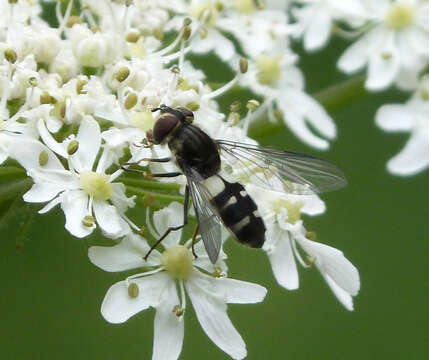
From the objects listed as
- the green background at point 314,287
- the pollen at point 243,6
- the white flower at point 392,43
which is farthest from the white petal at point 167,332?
the pollen at point 243,6

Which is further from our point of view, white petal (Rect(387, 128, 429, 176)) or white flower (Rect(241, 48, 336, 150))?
white flower (Rect(241, 48, 336, 150))

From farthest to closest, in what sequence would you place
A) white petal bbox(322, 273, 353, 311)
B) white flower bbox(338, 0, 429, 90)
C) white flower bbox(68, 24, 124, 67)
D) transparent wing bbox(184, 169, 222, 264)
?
white flower bbox(338, 0, 429, 90)
white petal bbox(322, 273, 353, 311)
white flower bbox(68, 24, 124, 67)
transparent wing bbox(184, 169, 222, 264)

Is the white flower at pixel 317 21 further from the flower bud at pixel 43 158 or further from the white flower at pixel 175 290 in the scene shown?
the flower bud at pixel 43 158

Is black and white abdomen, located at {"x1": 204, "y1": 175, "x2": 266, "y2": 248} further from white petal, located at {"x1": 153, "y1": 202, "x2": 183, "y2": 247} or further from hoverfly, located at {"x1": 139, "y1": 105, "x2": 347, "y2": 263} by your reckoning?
white petal, located at {"x1": 153, "y1": 202, "x2": 183, "y2": 247}

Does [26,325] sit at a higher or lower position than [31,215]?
lower

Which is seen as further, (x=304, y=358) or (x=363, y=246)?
(x=363, y=246)

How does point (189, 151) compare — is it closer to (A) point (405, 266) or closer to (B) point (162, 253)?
(B) point (162, 253)

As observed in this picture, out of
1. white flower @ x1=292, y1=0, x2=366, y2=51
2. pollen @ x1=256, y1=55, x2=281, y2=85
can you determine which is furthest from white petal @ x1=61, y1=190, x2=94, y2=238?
white flower @ x1=292, y1=0, x2=366, y2=51

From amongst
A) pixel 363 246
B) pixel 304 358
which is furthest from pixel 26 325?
pixel 363 246
